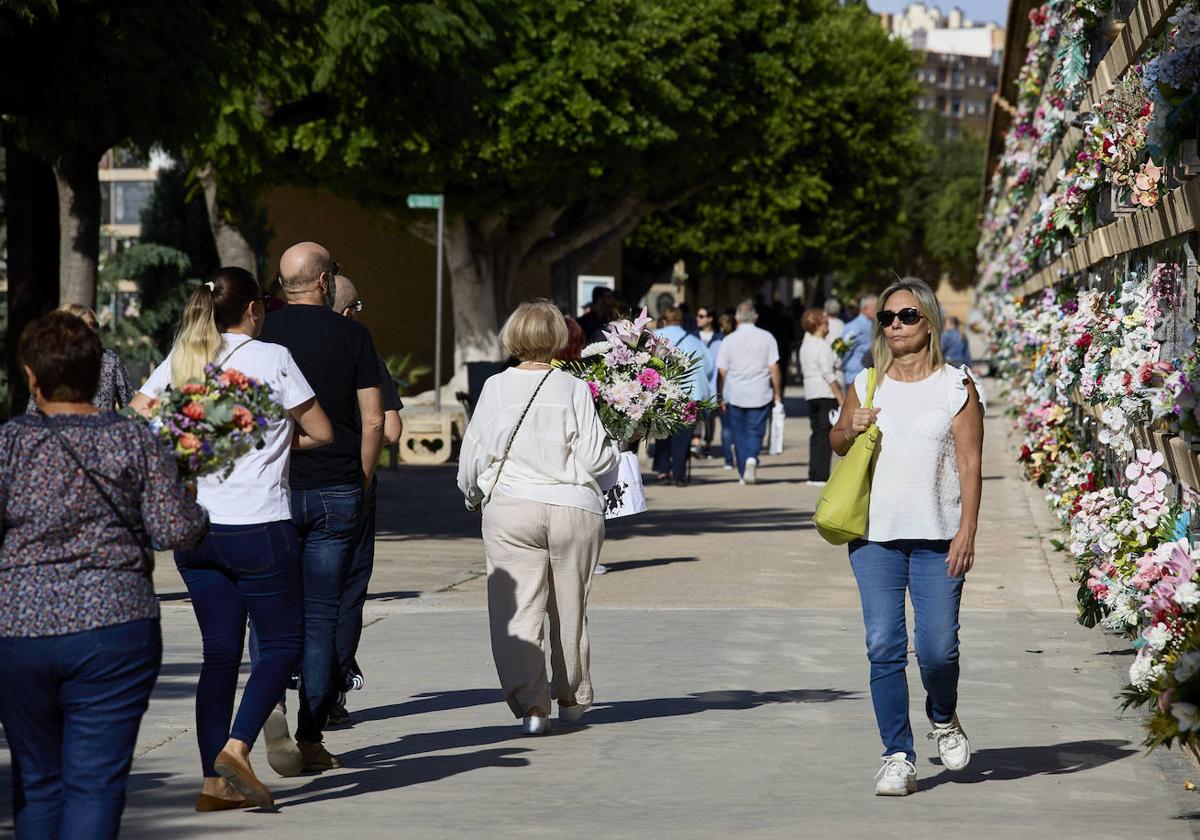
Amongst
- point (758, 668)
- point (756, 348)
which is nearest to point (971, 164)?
point (756, 348)

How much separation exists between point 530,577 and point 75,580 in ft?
10.5

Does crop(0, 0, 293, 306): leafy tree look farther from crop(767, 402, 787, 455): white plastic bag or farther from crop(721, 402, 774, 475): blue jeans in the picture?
crop(767, 402, 787, 455): white plastic bag

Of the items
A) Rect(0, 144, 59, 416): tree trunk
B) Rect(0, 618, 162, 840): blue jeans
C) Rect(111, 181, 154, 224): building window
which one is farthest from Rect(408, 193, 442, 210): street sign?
Rect(111, 181, 154, 224): building window

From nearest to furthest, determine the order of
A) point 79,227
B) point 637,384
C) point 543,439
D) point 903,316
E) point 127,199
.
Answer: point 903,316, point 543,439, point 637,384, point 79,227, point 127,199

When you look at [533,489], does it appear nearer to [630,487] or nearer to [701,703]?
[701,703]

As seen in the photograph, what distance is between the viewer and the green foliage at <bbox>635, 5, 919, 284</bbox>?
5184 centimetres

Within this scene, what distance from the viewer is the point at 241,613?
6.23m

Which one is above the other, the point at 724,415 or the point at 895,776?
the point at 724,415

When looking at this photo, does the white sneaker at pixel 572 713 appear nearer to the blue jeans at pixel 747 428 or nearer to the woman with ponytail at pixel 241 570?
the woman with ponytail at pixel 241 570

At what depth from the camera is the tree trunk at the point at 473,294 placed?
36.2m

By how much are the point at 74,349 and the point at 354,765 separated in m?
2.83

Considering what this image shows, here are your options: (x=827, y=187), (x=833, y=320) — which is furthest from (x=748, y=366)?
(x=827, y=187)

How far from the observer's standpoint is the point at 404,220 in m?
35.4

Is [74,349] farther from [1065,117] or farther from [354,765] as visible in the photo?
[1065,117]
